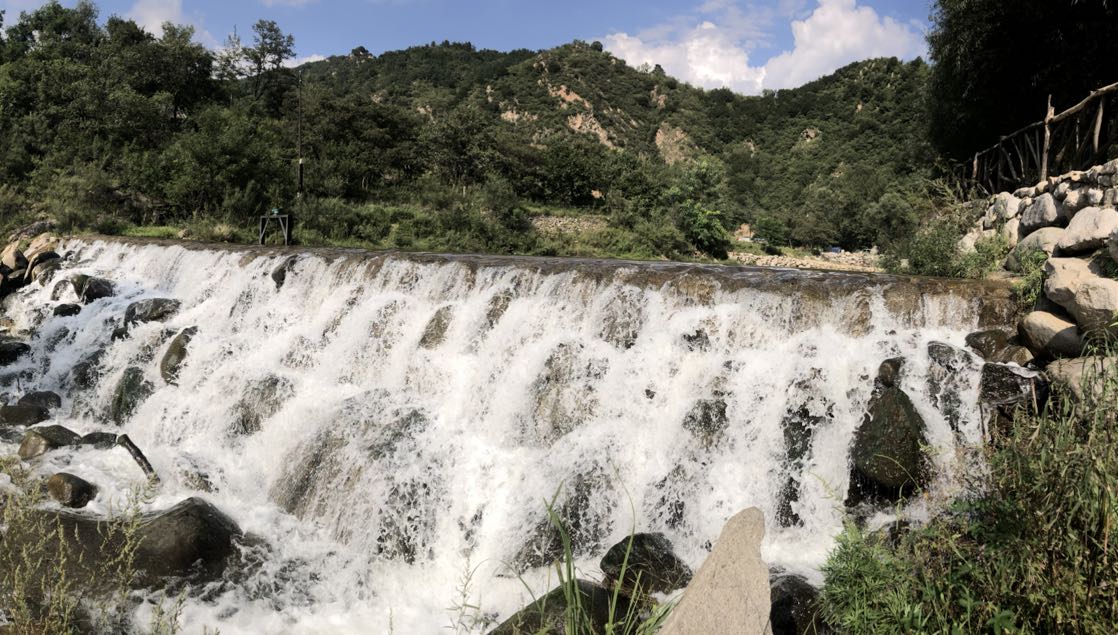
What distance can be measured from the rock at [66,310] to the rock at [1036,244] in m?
15.4

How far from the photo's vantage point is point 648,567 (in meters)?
4.42

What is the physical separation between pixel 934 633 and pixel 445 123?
3745 cm

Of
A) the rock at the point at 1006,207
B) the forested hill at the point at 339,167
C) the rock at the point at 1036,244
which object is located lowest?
the rock at the point at 1036,244

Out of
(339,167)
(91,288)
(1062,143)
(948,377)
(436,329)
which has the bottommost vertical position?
(948,377)

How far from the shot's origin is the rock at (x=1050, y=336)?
196 inches

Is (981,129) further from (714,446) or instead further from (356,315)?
(356,315)

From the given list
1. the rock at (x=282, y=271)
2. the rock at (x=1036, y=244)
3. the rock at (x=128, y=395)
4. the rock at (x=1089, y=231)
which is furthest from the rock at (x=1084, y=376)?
the rock at (x=282, y=271)

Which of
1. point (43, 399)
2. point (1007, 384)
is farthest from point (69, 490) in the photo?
point (1007, 384)

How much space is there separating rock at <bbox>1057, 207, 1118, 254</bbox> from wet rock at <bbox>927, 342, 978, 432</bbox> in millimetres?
1739

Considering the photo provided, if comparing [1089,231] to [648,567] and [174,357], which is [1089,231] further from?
[174,357]

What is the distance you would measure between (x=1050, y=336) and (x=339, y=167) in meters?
32.3

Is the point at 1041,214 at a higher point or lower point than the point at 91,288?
higher

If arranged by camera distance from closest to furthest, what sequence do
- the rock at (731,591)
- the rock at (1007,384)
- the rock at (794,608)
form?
the rock at (731,591) < the rock at (794,608) < the rock at (1007,384)

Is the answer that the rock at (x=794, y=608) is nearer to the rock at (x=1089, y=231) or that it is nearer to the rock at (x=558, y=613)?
the rock at (x=558, y=613)
